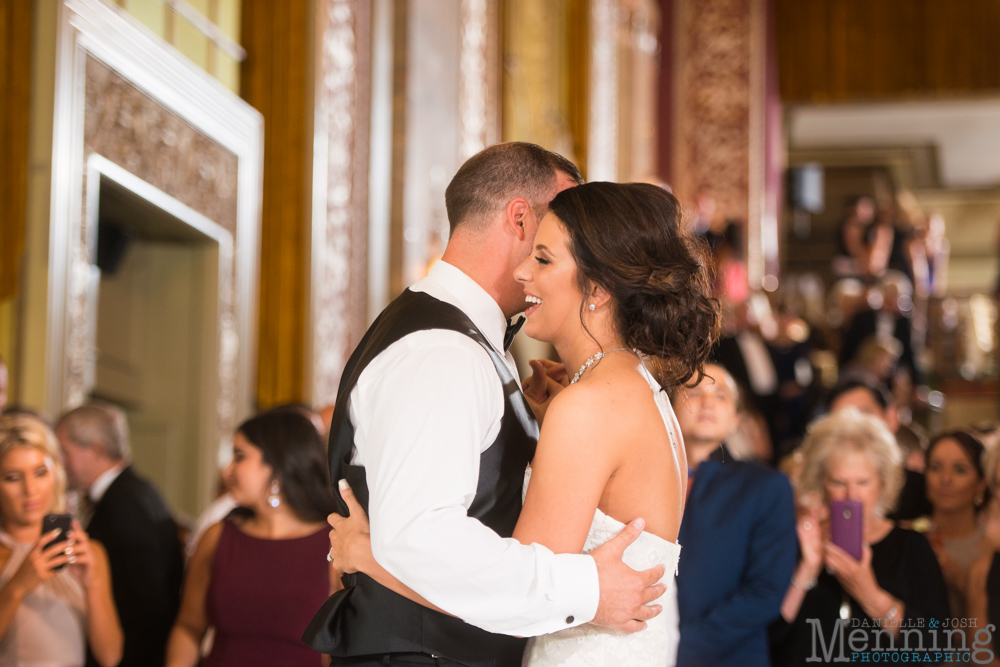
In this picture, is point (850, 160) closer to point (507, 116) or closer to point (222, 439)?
point (507, 116)

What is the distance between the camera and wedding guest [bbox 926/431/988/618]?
3.90 meters

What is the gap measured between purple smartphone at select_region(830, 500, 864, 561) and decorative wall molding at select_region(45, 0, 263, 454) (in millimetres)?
2672

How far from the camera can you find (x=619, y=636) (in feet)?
6.89

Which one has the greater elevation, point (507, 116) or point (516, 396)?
point (507, 116)

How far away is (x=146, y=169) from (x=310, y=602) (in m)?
2.21

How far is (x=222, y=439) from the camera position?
537 cm

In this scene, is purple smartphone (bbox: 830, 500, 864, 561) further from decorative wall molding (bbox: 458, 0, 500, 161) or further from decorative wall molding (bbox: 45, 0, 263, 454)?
decorative wall molding (bbox: 458, 0, 500, 161)

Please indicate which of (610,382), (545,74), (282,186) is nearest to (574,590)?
(610,382)

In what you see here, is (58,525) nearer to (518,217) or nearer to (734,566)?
(518,217)

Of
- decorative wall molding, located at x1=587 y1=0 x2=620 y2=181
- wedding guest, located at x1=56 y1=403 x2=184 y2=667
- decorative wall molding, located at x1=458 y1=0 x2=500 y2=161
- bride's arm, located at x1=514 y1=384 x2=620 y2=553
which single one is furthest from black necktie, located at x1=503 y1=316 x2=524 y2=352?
decorative wall molding, located at x1=587 y1=0 x2=620 y2=181

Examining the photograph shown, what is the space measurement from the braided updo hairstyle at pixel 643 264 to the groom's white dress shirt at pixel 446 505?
12.3 inches

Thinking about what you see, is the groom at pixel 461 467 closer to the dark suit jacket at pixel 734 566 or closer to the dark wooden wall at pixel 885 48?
the dark suit jacket at pixel 734 566

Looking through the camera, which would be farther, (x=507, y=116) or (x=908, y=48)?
(x=908, y=48)

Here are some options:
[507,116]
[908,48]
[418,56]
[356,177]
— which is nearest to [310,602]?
[356,177]
